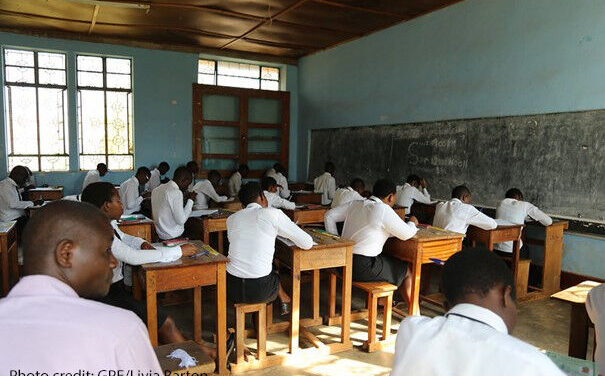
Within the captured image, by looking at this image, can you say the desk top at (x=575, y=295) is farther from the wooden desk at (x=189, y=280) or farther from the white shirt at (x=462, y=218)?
the wooden desk at (x=189, y=280)

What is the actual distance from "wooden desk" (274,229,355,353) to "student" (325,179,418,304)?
0.20 metres

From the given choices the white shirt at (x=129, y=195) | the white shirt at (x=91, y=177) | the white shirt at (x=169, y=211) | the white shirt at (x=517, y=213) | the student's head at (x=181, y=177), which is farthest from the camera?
the white shirt at (x=91, y=177)

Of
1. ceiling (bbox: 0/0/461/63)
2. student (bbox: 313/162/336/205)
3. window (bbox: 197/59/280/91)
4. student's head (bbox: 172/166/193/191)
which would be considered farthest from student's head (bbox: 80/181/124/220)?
window (bbox: 197/59/280/91)

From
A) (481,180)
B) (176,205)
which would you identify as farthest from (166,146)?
(481,180)

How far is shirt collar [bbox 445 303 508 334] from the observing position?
1.10 m

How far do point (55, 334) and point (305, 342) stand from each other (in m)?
2.62

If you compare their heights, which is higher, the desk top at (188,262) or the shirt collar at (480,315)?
the shirt collar at (480,315)

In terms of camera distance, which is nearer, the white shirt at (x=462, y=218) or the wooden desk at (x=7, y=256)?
the wooden desk at (x=7, y=256)

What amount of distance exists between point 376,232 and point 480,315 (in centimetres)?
226

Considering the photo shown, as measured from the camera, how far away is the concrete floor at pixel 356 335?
9.46 feet

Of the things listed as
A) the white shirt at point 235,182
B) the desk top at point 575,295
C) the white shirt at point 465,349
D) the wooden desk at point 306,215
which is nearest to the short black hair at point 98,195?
the white shirt at point 465,349

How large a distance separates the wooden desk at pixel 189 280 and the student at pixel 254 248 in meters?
0.19

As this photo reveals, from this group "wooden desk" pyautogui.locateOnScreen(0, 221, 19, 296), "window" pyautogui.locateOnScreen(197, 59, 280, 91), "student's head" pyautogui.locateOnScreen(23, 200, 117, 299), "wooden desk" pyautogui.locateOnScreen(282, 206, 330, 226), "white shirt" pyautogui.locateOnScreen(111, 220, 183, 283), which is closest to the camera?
"student's head" pyautogui.locateOnScreen(23, 200, 117, 299)

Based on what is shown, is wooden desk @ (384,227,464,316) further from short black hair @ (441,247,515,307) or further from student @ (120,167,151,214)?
student @ (120,167,151,214)
